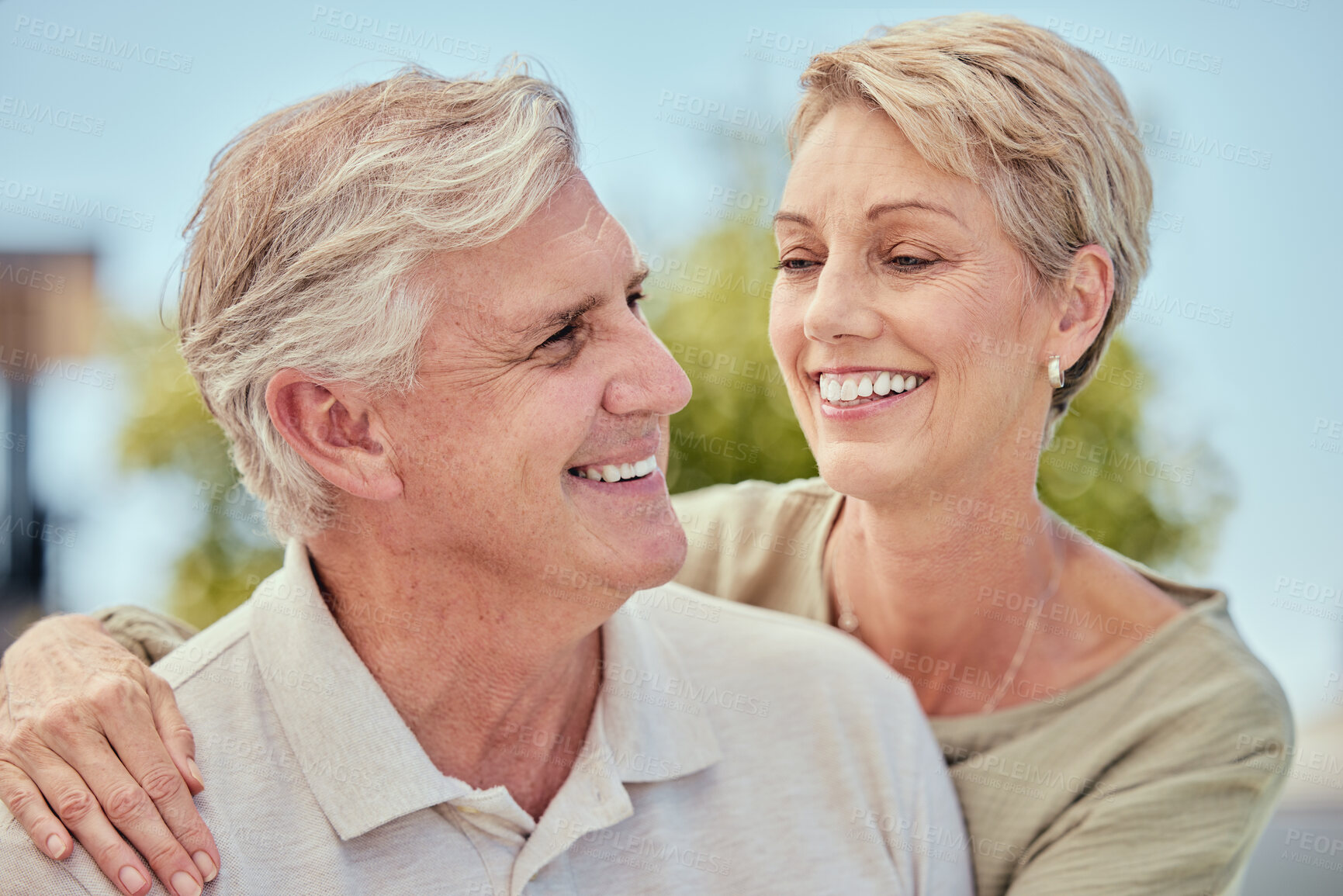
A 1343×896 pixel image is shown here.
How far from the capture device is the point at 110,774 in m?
1.26

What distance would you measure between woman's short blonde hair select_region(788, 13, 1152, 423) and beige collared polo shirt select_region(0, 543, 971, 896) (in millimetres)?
743

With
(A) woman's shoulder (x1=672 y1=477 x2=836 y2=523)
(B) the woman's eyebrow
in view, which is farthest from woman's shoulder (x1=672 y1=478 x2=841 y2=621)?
(B) the woman's eyebrow

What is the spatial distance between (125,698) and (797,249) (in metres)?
1.12

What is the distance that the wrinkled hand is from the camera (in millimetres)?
1234

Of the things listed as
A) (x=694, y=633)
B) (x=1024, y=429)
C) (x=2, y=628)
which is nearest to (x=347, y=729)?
(x=694, y=633)

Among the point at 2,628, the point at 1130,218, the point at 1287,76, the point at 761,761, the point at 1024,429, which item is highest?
the point at 1287,76

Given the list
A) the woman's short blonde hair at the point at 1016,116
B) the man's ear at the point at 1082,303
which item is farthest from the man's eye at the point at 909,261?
the man's ear at the point at 1082,303

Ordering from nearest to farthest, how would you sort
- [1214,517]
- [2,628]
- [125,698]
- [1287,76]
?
1. [125,698]
2. [1287,76]
3. [1214,517]
4. [2,628]

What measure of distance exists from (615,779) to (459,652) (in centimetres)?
28

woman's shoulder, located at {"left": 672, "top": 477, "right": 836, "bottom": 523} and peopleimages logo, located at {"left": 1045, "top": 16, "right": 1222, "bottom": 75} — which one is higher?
peopleimages logo, located at {"left": 1045, "top": 16, "right": 1222, "bottom": 75}

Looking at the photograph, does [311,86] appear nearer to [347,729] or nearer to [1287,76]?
[347,729]

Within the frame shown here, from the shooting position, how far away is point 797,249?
1705 millimetres

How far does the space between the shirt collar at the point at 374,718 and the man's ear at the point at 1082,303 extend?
78 centimetres

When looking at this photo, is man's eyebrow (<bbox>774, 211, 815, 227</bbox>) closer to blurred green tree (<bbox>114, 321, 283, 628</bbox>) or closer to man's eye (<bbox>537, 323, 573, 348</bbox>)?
man's eye (<bbox>537, 323, 573, 348</bbox>)
